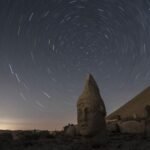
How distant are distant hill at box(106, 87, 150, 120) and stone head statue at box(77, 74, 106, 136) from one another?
2282 centimetres

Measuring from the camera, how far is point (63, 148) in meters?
15.4

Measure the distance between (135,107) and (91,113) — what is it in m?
27.1

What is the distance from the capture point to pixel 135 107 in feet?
145

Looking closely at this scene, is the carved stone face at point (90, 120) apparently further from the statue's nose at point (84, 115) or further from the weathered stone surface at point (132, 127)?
the weathered stone surface at point (132, 127)

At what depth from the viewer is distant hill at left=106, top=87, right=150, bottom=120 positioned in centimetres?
4212

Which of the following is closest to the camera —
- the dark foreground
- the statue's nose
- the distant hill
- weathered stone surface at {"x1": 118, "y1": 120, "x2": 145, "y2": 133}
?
the dark foreground

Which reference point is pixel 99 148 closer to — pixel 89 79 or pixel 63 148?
pixel 63 148

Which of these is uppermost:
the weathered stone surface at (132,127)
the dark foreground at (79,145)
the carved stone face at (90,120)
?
the weathered stone surface at (132,127)

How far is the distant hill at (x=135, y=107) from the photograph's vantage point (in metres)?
42.1

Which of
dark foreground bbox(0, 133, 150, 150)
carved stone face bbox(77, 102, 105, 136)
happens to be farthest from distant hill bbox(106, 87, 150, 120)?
carved stone face bbox(77, 102, 105, 136)

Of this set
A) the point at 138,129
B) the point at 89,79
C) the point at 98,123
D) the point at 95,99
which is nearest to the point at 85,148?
the point at 98,123

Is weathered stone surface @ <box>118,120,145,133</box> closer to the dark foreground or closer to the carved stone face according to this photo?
the dark foreground

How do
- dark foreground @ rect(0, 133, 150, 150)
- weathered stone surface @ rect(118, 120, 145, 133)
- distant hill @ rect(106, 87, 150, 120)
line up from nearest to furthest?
1. dark foreground @ rect(0, 133, 150, 150)
2. weathered stone surface @ rect(118, 120, 145, 133)
3. distant hill @ rect(106, 87, 150, 120)

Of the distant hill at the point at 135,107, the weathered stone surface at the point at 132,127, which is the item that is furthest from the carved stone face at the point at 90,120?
the distant hill at the point at 135,107
